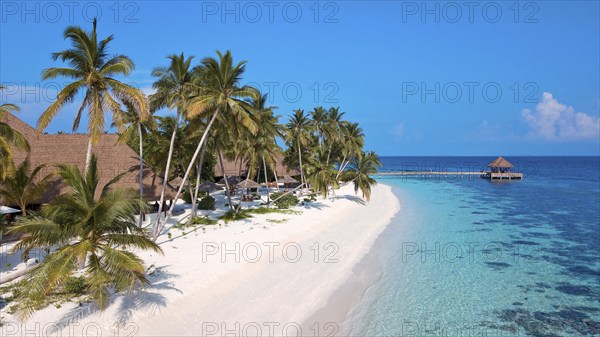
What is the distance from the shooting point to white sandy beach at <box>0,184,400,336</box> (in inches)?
419

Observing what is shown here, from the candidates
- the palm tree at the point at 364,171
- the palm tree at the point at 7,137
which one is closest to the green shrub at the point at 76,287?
the palm tree at the point at 7,137

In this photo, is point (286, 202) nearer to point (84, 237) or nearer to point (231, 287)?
point (231, 287)

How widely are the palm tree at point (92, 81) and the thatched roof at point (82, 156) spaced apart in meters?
6.54

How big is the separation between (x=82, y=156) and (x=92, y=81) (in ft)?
31.4

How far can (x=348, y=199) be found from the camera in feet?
130

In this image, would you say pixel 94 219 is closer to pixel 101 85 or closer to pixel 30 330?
pixel 30 330

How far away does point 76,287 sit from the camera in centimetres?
1207

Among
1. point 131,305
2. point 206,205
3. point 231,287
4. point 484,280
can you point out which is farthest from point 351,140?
point 131,305

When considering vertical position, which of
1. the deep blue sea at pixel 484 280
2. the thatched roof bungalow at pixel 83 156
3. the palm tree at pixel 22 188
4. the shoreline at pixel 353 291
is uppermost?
the thatched roof bungalow at pixel 83 156

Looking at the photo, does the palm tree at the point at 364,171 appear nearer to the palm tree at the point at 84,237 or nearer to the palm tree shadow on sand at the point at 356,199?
the palm tree shadow on sand at the point at 356,199

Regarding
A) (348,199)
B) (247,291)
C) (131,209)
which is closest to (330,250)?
(247,291)

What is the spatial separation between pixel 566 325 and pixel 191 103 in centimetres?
1709

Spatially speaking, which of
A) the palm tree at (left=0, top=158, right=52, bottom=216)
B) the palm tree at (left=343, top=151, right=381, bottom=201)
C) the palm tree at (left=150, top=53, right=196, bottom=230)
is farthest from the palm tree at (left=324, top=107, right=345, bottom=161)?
the palm tree at (left=0, top=158, right=52, bottom=216)

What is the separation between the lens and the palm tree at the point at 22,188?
1741 centimetres
